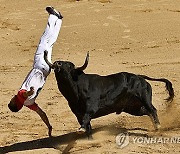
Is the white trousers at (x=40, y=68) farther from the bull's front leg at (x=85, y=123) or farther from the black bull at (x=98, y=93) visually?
the bull's front leg at (x=85, y=123)

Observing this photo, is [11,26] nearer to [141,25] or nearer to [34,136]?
[141,25]

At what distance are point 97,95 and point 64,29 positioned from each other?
6.25 meters

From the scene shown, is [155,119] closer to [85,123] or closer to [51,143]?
[85,123]

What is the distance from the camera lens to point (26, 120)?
9742mm

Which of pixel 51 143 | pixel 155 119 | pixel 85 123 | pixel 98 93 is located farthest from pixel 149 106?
pixel 51 143

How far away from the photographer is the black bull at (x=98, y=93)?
8.04 meters

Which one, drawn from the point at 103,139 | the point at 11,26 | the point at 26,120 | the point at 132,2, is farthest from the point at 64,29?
the point at 103,139

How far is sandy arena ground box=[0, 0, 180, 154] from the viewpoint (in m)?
8.78

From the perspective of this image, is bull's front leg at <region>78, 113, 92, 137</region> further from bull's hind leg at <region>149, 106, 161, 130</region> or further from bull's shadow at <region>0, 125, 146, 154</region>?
bull's hind leg at <region>149, 106, 161, 130</region>

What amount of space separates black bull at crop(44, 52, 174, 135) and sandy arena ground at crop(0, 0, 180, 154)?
1.39 feet

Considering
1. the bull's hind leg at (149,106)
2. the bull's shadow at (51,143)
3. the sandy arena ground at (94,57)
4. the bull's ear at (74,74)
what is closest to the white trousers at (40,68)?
the bull's ear at (74,74)

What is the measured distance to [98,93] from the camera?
27.4 ft

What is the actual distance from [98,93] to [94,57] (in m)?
4.69

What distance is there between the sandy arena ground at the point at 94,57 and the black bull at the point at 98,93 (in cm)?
42
